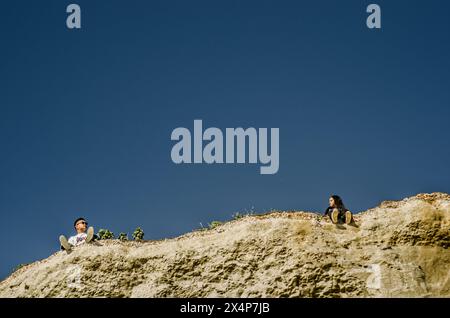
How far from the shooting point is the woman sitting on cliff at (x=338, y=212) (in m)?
20.2

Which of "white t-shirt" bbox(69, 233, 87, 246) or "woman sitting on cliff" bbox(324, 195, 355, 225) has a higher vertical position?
"woman sitting on cliff" bbox(324, 195, 355, 225)

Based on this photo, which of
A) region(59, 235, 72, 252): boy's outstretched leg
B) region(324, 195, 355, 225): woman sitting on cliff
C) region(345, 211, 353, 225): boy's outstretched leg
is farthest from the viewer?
region(59, 235, 72, 252): boy's outstretched leg

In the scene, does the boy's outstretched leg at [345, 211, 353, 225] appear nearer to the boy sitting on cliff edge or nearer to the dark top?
the dark top

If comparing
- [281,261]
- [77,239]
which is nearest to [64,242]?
[77,239]

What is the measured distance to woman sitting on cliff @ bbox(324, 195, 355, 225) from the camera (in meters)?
20.2

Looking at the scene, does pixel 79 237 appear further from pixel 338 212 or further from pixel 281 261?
pixel 338 212

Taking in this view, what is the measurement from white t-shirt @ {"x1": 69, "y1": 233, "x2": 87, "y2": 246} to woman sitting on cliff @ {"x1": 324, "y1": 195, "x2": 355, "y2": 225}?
8239mm

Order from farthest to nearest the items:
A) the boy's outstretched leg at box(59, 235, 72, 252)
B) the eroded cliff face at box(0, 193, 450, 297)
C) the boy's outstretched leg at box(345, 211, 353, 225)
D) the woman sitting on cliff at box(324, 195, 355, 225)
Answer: the boy's outstretched leg at box(59, 235, 72, 252) < the boy's outstretched leg at box(345, 211, 353, 225) < the woman sitting on cliff at box(324, 195, 355, 225) < the eroded cliff face at box(0, 193, 450, 297)

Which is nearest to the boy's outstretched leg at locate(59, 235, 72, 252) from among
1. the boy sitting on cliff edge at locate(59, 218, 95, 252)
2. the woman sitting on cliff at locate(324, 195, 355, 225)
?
the boy sitting on cliff edge at locate(59, 218, 95, 252)

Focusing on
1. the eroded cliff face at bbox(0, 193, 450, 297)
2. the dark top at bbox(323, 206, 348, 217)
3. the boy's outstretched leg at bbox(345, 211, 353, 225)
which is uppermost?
the dark top at bbox(323, 206, 348, 217)

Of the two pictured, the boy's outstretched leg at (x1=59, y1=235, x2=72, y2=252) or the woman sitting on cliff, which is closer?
the woman sitting on cliff
